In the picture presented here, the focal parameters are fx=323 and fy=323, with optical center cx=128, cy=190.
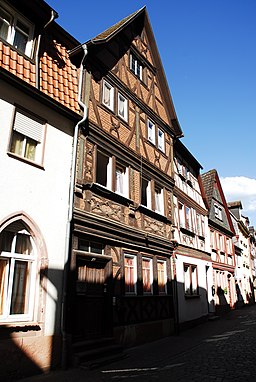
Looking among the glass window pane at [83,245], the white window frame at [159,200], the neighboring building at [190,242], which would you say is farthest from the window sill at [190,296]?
the glass window pane at [83,245]

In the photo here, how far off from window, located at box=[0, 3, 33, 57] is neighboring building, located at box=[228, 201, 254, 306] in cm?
2567

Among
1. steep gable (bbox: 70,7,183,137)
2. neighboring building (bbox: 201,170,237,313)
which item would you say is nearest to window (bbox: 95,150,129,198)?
steep gable (bbox: 70,7,183,137)

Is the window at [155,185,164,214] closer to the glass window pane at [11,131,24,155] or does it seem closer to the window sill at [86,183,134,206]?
the window sill at [86,183,134,206]

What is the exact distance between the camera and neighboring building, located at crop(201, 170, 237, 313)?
21703 mm

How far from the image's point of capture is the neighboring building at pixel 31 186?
6969 mm

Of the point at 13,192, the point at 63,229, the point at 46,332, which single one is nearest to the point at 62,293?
the point at 46,332

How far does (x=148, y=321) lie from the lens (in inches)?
455

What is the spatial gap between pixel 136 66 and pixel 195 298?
38.0 feet

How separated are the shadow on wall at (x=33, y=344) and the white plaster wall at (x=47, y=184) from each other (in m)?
0.04

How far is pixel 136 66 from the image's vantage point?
14164 mm

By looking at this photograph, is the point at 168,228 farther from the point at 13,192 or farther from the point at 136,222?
the point at 13,192

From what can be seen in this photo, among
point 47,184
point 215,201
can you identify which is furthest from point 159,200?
point 215,201

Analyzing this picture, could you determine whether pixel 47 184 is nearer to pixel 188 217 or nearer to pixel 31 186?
pixel 31 186

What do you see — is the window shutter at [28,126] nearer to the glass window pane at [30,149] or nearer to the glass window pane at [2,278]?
the glass window pane at [30,149]
